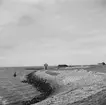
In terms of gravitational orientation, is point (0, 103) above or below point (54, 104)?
below

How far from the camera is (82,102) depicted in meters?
14.8

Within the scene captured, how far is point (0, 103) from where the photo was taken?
86.3 feet

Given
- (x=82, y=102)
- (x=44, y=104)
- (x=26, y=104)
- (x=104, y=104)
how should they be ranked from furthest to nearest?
(x=26, y=104) → (x=44, y=104) → (x=82, y=102) → (x=104, y=104)

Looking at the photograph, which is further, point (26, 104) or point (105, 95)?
point (26, 104)

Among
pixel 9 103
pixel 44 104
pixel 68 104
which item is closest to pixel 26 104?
pixel 9 103

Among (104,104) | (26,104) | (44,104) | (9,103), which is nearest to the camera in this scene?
(104,104)

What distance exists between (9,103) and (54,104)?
1172cm

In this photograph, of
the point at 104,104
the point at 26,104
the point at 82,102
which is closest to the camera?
the point at 104,104

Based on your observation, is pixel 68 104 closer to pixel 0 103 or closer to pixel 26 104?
pixel 26 104

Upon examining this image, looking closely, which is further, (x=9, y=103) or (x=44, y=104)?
(x=9, y=103)

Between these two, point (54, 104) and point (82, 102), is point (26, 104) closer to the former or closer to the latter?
point (54, 104)

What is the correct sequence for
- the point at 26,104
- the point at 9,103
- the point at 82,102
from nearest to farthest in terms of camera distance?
1. the point at 82,102
2. the point at 26,104
3. the point at 9,103

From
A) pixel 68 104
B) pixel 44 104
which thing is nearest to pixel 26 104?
pixel 44 104

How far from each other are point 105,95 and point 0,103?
16.0m
